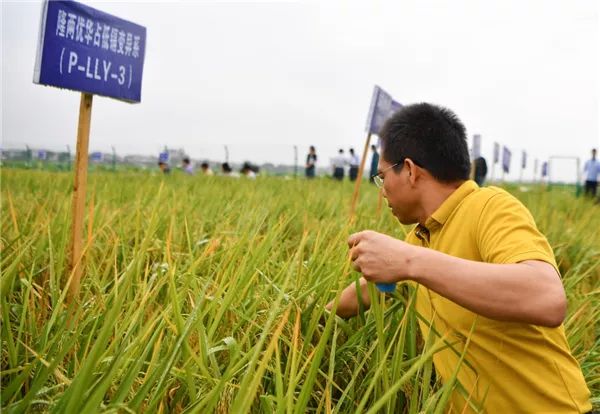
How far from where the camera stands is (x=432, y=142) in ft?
3.36

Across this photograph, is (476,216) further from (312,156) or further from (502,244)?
(312,156)

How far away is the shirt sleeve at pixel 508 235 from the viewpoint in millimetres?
807

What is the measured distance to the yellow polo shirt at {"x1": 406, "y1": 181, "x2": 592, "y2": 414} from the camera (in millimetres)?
874

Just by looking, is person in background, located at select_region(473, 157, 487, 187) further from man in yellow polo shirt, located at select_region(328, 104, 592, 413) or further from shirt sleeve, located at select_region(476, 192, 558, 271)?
shirt sleeve, located at select_region(476, 192, 558, 271)

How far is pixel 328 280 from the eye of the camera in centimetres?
119

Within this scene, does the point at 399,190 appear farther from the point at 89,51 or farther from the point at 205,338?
the point at 89,51

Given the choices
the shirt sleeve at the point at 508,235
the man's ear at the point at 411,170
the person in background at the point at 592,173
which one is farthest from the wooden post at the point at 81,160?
the person in background at the point at 592,173

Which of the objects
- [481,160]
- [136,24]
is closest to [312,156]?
[481,160]

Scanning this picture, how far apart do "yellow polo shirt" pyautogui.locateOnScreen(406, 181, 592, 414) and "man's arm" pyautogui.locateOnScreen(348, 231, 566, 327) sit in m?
0.06

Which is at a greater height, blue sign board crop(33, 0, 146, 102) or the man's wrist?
blue sign board crop(33, 0, 146, 102)

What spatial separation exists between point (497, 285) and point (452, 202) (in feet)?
0.95

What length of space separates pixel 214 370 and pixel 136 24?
1.21 meters

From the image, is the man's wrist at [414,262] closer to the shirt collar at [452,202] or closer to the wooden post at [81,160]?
the shirt collar at [452,202]

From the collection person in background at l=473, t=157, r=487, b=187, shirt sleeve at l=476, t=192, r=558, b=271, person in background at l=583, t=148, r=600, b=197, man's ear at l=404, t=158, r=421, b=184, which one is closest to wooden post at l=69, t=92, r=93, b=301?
man's ear at l=404, t=158, r=421, b=184
